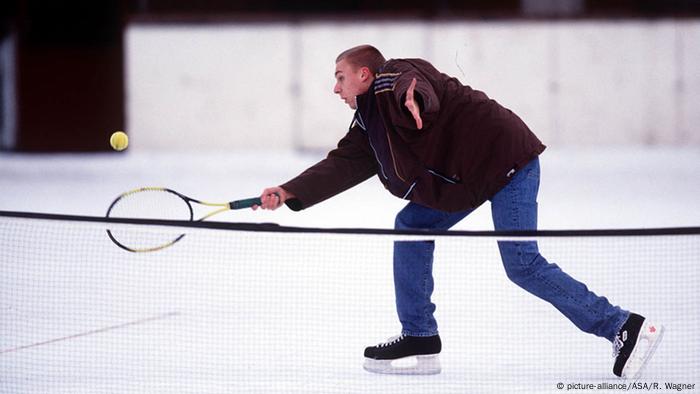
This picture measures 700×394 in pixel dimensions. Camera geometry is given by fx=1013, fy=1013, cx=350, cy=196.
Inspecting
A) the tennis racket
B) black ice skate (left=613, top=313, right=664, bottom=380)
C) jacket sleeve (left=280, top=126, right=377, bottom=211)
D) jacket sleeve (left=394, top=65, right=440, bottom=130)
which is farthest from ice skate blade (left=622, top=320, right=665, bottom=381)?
the tennis racket

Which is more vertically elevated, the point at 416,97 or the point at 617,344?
the point at 416,97

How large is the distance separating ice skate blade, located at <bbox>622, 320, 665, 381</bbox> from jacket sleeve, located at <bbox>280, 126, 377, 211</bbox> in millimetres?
1146

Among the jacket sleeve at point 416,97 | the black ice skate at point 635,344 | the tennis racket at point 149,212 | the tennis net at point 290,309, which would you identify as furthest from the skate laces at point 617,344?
the tennis racket at point 149,212

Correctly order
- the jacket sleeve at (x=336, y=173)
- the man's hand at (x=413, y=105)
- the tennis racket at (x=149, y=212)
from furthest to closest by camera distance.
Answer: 1. the tennis racket at (x=149, y=212)
2. the jacket sleeve at (x=336, y=173)
3. the man's hand at (x=413, y=105)

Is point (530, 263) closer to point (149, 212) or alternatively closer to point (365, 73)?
point (365, 73)

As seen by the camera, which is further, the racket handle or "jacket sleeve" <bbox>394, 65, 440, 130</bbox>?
the racket handle

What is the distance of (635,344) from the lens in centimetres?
346

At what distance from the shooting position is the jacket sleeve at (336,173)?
3.73 meters

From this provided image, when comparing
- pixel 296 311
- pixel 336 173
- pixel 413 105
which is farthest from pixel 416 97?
pixel 296 311

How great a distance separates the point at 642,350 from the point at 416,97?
3.85ft

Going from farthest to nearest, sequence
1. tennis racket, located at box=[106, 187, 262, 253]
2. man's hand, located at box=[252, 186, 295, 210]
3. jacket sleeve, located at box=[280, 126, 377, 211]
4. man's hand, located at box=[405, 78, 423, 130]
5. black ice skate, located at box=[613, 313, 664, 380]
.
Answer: tennis racket, located at box=[106, 187, 262, 253], jacket sleeve, located at box=[280, 126, 377, 211], man's hand, located at box=[252, 186, 295, 210], black ice skate, located at box=[613, 313, 664, 380], man's hand, located at box=[405, 78, 423, 130]

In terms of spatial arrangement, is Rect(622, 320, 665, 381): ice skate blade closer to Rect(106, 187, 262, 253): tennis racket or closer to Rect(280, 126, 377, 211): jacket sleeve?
Rect(280, 126, 377, 211): jacket sleeve

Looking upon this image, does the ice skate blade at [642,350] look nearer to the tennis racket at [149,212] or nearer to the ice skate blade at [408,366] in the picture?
the ice skate blade at [408,366]

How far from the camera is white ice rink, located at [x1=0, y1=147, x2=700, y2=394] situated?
3.64m
